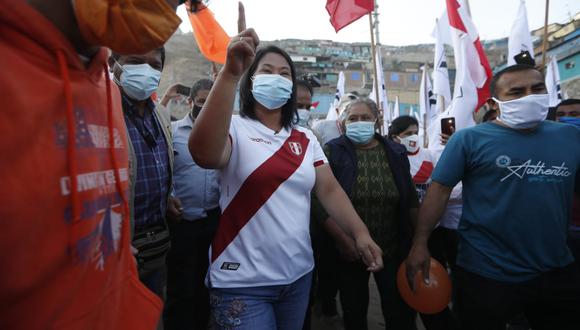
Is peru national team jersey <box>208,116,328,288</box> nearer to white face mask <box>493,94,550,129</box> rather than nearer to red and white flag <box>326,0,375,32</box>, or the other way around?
white face mask <box>493,94,550,129</box>

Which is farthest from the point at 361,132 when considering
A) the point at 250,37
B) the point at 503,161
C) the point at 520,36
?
the point at 520,36

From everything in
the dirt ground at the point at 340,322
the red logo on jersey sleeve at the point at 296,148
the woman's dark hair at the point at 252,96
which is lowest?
the dirt ground at the point at 340,322

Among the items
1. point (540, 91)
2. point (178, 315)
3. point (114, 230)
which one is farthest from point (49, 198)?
point (540, 91)

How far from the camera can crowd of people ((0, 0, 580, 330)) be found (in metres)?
0.67

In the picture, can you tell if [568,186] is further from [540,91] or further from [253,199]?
[253,199]

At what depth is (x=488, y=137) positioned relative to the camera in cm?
222

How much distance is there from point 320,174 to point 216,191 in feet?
3.79

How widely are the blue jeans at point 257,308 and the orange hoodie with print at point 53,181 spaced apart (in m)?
0.75

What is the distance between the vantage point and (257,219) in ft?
5.58

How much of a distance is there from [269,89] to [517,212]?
161 centimetres

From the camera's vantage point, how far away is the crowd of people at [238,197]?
667 millimetres

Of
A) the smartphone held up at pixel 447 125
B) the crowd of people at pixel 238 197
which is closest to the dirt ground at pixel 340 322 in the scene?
the crowd of people at pixel 238 197

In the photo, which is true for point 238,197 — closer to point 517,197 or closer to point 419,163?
point 517,197

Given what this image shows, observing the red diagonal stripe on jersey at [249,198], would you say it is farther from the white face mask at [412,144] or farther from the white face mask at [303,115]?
the white face mask at [412,144]
